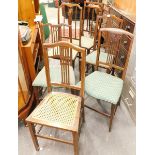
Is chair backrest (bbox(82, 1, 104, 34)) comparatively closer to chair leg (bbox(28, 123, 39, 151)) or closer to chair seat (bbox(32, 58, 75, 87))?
chair seat (bbox(32, 58, 75, 87))

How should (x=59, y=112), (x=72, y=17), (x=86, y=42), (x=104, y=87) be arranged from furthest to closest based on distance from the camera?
(x=72, y=17) → (x=86, y=42) → (x=104, y=87) → (x=59, y=112)

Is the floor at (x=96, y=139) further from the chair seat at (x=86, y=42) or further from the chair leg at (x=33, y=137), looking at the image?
the chair seat at (x=86, y=42)

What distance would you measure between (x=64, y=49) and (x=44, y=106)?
53 cm

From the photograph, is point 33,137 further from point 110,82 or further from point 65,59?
point 110,82

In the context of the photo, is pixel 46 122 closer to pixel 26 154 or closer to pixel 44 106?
pixel 44 106

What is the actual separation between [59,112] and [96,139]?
584 millimetres

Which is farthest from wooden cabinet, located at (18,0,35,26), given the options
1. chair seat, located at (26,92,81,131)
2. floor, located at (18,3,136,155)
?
floor, located at (18,3,136,155)

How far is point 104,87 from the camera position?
162cm

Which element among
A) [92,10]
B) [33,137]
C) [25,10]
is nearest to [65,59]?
[33,137]

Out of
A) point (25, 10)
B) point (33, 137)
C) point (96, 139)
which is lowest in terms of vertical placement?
point (96, 139)

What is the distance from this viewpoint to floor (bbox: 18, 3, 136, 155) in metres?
1.57

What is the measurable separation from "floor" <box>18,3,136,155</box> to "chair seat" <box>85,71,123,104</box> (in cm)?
46

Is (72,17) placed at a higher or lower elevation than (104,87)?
higher

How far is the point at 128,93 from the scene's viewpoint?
195 centimetres
